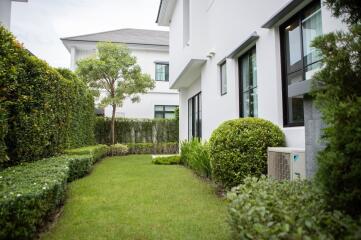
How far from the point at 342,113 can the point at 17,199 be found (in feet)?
10.3

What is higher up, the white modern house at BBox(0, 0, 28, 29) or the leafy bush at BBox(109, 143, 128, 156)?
the white modern house at BBox(0, 0, 28, 29)

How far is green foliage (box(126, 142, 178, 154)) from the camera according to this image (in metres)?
15.6

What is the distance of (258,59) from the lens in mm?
5668

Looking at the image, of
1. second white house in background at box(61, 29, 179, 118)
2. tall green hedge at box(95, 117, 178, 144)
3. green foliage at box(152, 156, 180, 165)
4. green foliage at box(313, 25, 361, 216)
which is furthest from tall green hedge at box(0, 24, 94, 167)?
second white house in background at box(61, 29, 179, 118)

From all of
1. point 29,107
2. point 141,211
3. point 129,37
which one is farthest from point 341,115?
point 129,37

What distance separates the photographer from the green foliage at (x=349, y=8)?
2428mm

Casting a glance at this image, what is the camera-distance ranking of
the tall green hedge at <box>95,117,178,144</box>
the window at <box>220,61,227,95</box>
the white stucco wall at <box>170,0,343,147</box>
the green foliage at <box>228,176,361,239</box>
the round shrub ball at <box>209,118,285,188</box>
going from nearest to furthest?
the green foliage at <box>228,176,361,239</box>, the round shrub ball at <box>209,118,285,188</box>, the white stucco wall at <box>170,0,343,147</box>, the window at <box>220,61,227,95</box>, the tall green hedge at <box>95,117,178,144</box>

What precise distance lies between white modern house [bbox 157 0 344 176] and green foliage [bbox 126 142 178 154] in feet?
16.8

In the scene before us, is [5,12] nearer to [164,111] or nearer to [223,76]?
[223,76]

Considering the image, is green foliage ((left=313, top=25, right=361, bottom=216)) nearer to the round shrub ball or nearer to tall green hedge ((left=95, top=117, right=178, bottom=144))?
the round shrub ball

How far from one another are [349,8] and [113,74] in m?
13.7

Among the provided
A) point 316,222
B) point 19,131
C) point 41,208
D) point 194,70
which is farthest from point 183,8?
point 316,222

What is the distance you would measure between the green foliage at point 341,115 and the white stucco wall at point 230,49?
1.70m

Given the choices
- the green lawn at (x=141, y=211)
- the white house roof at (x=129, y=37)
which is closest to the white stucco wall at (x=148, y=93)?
the white house roof at (x=129, y=37)
